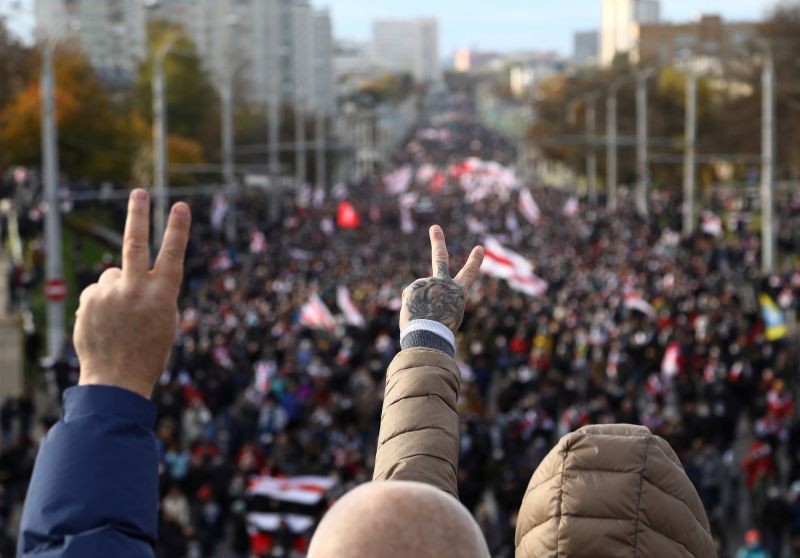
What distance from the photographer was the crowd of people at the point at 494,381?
44.6ft

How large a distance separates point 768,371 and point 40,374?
39.7ft

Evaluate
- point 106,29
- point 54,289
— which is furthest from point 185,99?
point 106,29

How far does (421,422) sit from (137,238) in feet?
2.87

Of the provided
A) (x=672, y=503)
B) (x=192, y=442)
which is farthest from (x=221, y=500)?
(x=672, y=503)

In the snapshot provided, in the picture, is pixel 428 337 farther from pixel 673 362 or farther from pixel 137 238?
pixel 673 362

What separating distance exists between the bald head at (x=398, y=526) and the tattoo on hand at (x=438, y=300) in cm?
128

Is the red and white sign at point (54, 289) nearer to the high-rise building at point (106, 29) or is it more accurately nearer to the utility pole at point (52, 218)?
the utility pole at point (52, 218)

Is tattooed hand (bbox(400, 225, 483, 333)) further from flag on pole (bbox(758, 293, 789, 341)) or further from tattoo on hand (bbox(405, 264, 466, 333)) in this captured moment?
flag on pole (bbox(758, 293, 789, 341))

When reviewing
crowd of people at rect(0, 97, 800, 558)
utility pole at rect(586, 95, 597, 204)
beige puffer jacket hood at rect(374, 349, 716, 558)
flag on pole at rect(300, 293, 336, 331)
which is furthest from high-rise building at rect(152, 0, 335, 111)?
beige puffer jacket hood at rect(374, 349, 716, 558)

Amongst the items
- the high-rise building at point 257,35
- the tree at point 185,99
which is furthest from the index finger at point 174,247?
the high-rise building at point 257,35

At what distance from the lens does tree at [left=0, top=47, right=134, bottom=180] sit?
1832 inches

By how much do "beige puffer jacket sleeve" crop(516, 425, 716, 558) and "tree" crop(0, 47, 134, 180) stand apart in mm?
45471

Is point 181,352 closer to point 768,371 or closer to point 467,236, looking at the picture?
point 768,371

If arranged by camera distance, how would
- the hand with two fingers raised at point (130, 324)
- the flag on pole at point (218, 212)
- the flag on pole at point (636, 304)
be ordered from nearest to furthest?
1. the hand with two fingers raised at point (130, 324)
2. the flag on pole at point (636, 304)
3. the flag on pole at point (218, 212)
